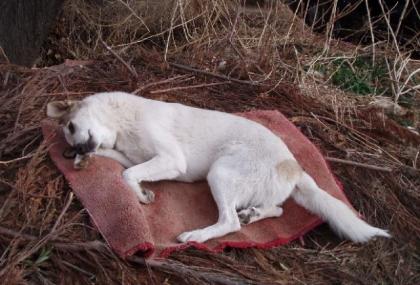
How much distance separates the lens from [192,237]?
347cm

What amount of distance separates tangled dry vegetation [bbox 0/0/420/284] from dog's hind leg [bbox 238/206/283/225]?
25cm

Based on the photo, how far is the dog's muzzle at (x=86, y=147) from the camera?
12.5 ft

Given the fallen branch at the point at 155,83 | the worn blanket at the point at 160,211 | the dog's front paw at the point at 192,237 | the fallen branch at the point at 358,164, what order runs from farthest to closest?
the fallen branch at the point at 155,83 → the fallen branch at the point at 358,164 → the dog's front paw at the point at 192,237 → the worn blanket at the point at 160,211

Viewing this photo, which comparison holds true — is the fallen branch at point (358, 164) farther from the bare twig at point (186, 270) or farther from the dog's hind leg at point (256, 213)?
the bare twig at point (186, 270)

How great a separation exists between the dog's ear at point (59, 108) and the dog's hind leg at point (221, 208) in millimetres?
1107

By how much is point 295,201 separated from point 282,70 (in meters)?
2.43

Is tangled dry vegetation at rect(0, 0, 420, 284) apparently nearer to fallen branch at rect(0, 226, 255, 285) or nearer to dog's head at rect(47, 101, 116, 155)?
fallen branch at rect(0, 226, 255, 285)

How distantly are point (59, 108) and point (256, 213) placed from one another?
157cm

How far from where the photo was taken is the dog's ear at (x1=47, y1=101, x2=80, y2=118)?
3959 millimetres

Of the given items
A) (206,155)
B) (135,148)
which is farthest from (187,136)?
(135,148)

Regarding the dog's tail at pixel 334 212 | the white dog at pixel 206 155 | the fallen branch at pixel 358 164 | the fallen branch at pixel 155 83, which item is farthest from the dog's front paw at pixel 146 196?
the fallen branch at pixel 358 164

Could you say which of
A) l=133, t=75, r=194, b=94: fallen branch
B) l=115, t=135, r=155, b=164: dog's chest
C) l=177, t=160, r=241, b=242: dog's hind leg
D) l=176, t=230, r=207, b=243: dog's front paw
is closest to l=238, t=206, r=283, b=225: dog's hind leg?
l=177, t=160, r=241, b=242: dog's hind leg

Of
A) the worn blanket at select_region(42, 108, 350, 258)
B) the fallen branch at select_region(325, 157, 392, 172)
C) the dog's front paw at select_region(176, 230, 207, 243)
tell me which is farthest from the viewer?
the fallen branch at select_region(325, 157, 392, 172)

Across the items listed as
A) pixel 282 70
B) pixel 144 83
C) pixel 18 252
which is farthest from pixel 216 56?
pixel 18 252
